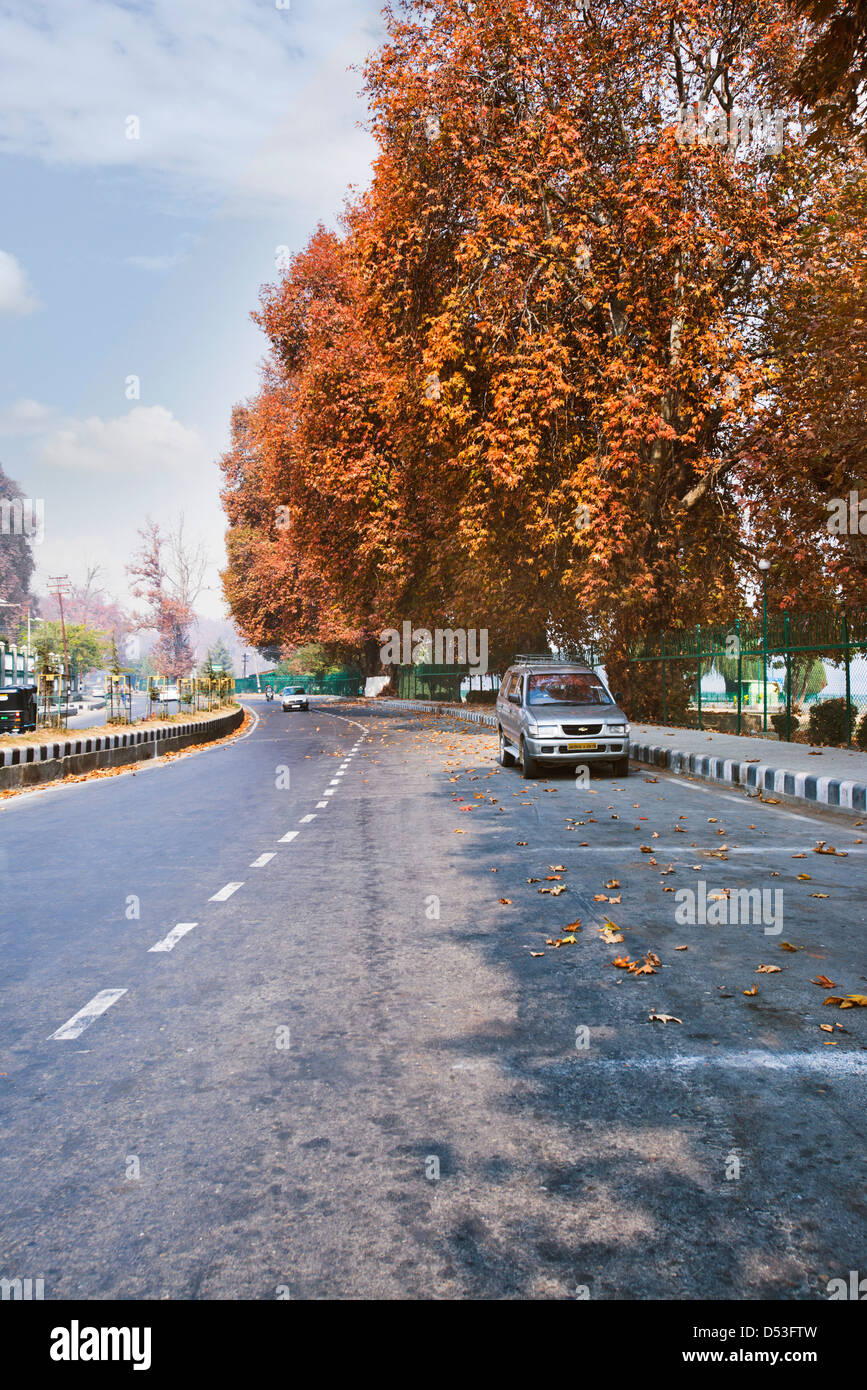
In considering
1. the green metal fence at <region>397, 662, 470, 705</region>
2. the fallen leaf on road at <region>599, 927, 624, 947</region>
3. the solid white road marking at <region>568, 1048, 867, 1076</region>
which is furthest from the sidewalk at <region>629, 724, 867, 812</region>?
the green metal fence at <region>397, 662, 470, 705</region>

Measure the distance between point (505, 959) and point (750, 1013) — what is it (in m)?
1.44

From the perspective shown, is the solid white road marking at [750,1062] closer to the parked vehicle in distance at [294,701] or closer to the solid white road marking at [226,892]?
the solid white road marking at [226,892]

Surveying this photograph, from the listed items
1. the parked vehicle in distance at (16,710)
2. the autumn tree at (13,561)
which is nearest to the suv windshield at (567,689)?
the parked vehicle in distance at (16,710)

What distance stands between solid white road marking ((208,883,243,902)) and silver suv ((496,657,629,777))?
27.5 feet

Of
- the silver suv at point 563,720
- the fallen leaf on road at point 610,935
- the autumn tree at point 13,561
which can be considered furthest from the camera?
the autumn tree at point 13,561

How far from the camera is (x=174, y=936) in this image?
266 inches

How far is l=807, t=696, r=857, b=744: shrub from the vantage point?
1994 cm

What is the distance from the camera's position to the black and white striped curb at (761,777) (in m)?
12.5

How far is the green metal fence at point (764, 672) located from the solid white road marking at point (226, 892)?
37.1 ft

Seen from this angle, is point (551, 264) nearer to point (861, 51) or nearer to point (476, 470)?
point (476, 470)

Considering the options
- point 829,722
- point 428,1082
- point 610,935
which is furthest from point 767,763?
point 428,1082

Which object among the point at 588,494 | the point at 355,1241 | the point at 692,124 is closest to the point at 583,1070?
the point at 355,1241

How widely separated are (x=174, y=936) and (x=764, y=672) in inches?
616

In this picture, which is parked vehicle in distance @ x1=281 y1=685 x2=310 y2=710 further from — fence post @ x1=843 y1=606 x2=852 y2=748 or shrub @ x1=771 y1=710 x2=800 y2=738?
fence post @ x1=843 y1=606 x2=852 y2=748
